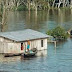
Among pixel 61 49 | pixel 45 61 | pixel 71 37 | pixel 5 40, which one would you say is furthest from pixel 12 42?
pixel 71 37

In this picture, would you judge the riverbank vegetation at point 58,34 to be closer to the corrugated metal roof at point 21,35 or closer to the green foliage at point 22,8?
the corrugated metal roof at point 21,35

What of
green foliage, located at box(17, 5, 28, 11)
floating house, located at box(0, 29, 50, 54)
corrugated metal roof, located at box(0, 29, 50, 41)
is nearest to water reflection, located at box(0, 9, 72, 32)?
corrugated metal roof, located at box(0, 29, 50, 41)

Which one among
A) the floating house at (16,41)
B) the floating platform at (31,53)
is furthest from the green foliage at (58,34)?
the floating platform at (31,53)

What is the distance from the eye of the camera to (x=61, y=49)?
67875 mm

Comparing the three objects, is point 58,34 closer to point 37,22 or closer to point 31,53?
point 31,53

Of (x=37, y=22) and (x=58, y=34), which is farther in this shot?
(x=37, y=22)

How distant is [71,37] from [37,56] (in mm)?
20979

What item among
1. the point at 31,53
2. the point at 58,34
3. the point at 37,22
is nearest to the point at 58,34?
the point at 58,34

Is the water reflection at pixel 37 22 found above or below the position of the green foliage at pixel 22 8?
below

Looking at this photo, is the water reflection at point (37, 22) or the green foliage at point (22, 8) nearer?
the water reflection at point (37, 22)

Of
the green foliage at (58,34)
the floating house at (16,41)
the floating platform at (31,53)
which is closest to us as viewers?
the floating platform at (31,53)

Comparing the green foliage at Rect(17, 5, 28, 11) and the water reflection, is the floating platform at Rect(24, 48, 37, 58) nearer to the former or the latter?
the water reflection

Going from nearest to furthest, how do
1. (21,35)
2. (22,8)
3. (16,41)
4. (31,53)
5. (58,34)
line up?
(31,53), (16,41), (21,35), (58,34), (22,8)

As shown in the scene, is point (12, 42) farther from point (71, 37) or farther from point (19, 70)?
point (71, 37)
